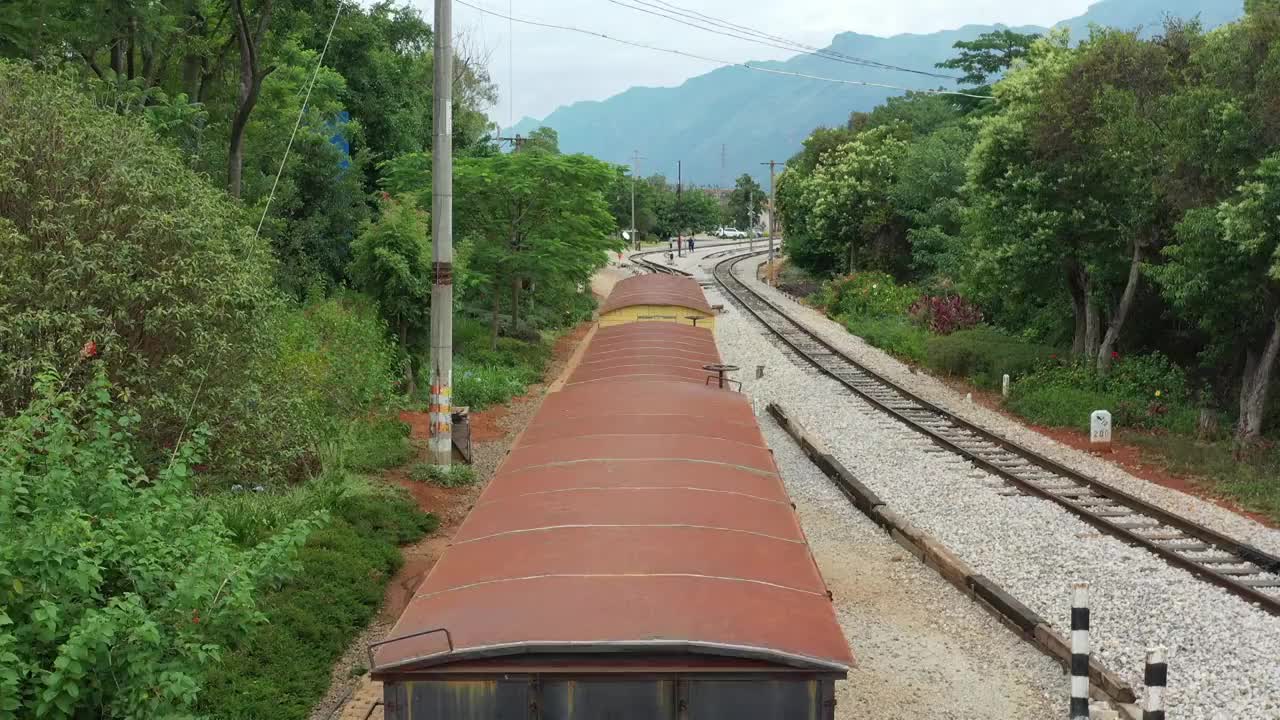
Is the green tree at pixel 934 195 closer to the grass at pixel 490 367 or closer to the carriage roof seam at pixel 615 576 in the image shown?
the grass at pixel 490 367

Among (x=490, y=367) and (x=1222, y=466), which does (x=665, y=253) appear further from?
(x=1222, y=466)

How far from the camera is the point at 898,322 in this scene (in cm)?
3609

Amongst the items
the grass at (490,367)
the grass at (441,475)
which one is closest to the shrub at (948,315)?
the grass at (490,367)

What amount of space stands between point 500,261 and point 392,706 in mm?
22647

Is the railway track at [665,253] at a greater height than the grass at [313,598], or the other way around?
the railway track at [665,253]

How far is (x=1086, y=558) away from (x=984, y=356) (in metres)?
14.7

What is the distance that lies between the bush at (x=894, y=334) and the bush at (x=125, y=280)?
2180 centimetres

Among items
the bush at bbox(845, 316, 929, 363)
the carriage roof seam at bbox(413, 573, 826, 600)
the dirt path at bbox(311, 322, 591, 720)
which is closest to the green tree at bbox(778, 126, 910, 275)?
the bush at bbox(845, 316, 929, 363)

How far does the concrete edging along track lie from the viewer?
8.23m

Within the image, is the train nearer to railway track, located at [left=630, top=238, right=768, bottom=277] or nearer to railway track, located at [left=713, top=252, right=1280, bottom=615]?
railway track, located at [left=713, top=252, right=1280, bottom=615]

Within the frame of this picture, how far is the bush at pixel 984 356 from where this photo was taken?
81.1ft

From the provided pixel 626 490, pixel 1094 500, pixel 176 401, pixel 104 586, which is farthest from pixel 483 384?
pixel 104 586

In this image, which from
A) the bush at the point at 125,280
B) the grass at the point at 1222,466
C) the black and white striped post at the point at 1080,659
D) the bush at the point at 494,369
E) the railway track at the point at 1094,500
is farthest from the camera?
the bush at the point at 494,369

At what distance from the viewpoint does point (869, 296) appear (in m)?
40.7
